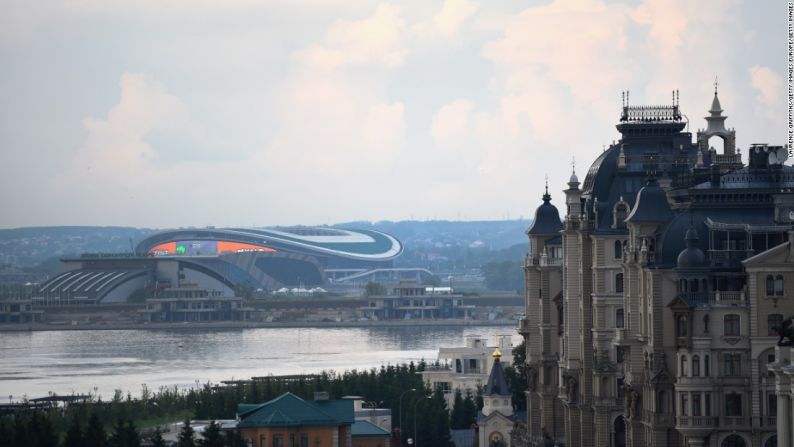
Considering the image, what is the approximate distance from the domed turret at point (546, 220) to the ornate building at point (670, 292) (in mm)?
3555

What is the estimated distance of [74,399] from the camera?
9225cm

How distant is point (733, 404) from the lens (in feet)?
159

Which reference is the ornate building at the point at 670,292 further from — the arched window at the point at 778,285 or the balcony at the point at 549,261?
the balcony at the point at 549,261

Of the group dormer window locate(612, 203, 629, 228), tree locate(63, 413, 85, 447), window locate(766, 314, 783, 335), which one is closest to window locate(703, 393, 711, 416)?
window locate(766, 314, 783, 335)

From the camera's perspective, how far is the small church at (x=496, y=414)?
230 feet

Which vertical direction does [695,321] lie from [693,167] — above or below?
below

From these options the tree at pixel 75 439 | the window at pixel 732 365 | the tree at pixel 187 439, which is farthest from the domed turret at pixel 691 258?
the tree at pixel 75 439

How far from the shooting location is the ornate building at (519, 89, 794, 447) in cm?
4828

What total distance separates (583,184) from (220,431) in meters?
10.7

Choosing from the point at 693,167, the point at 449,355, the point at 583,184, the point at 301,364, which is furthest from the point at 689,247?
the point at 301,364

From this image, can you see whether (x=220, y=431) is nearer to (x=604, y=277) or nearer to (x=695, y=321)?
(x=604, y=277)

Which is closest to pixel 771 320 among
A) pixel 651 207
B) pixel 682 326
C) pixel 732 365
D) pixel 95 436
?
pixel 732 365

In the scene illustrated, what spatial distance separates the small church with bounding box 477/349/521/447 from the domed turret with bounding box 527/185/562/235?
5.89 m

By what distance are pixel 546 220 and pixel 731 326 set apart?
18985 millimetres
